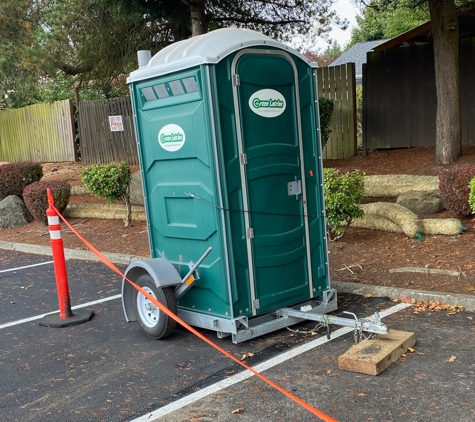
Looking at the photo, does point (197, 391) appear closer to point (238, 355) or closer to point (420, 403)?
point (238, 355)

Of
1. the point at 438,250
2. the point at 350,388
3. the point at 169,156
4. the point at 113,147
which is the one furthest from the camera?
the point at 113,147

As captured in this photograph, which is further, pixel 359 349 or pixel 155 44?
pixel 155 44

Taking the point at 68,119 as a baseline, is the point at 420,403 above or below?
below

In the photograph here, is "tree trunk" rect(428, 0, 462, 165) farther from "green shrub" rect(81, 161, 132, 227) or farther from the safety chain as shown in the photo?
the safety chain


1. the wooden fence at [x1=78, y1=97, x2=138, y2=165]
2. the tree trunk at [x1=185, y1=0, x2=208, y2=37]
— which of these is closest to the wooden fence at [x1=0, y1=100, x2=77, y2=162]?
the wooden fence at [x1=78, y1=97, x2=138, y2=165]

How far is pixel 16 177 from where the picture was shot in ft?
44.4

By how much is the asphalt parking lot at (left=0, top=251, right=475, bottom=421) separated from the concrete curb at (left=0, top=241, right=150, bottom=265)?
2.70 m

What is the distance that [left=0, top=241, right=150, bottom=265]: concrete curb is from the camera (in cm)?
888

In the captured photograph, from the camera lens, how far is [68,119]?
1977cm

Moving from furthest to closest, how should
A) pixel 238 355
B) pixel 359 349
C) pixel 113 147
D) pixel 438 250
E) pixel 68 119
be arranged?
pixel 68 119, pixel 113 147, pixel 438 250, pixel 238 355, pixel 359 349

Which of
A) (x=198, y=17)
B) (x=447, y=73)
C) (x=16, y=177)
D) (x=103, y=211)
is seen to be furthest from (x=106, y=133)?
(x=447, y=73)

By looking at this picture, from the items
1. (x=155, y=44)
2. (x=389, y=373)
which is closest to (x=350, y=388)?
(x=389, y=373)

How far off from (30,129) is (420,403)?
2065 cm

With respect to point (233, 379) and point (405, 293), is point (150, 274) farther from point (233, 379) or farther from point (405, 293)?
point (405, 293)
